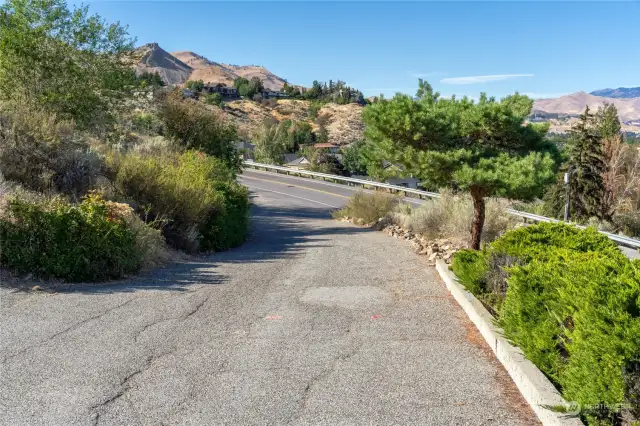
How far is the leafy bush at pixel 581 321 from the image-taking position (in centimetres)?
434

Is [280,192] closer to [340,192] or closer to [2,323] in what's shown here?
[340,192]

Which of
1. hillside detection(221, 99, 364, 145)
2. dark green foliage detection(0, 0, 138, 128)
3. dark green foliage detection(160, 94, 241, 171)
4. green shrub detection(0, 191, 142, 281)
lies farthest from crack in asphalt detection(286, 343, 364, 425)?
hillside detection(221, 99, 364, 145)

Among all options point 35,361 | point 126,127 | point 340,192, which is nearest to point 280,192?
point 340,192

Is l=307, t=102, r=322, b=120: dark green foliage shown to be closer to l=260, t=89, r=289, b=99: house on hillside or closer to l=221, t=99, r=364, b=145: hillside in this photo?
l=221, t=99, r=364, b=145: hillside

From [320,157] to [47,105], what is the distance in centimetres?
5192

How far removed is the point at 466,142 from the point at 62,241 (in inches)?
313

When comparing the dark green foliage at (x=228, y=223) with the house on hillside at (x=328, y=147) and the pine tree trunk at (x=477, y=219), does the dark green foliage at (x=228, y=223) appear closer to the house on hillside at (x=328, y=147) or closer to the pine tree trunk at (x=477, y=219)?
the pine tree trunk at (x=477, y=219)

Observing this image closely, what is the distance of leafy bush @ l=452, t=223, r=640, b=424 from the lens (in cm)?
434

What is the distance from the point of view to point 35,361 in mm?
6125

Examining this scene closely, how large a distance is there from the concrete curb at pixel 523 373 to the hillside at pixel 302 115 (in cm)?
10765

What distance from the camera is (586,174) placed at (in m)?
42.5

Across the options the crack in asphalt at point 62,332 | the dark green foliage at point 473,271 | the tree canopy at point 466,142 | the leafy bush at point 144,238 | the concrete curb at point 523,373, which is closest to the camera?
the concrete curb at point 523,373

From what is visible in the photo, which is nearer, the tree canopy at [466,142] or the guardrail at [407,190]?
the tree canopy at [466,142]

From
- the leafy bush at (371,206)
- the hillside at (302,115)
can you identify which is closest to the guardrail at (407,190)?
the leafy bush at (371,206)
